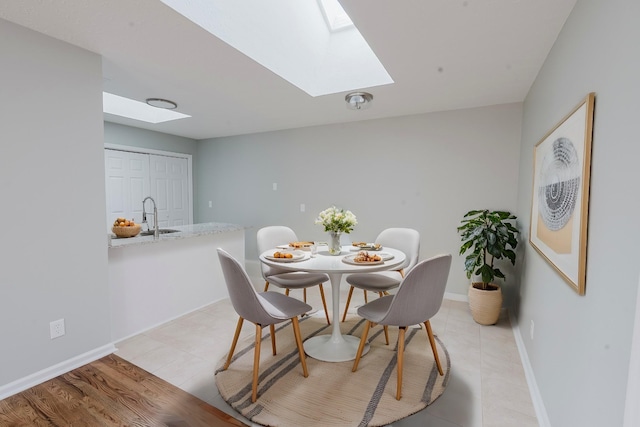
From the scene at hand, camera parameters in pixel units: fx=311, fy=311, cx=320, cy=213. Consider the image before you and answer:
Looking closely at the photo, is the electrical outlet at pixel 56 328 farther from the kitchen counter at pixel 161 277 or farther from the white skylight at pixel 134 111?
the white skylight at pixel 134 111

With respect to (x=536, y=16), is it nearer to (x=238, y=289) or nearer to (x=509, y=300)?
(x=238, y=289)

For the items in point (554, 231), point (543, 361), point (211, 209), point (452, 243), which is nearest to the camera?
point (554, 231)

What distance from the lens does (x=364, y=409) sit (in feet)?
5.78

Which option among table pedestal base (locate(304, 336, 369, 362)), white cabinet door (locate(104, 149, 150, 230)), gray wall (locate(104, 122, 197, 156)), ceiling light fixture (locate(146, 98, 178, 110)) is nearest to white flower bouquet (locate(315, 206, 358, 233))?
table pedestal base (locate(304, 336, 369, 362))

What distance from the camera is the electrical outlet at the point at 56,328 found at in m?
2.05

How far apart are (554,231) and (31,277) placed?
3.06 metres

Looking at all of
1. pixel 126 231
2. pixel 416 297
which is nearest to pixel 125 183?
pixel 126 231

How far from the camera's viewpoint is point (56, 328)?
2.07 metres

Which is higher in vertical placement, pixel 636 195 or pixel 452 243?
pixel 636 195

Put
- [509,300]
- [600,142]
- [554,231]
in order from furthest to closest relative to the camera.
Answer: [509,300] → [554,231] → [600,142]

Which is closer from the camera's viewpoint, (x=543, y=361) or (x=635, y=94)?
(x=635, y=94)

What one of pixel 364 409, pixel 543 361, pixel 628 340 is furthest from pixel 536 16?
pixel 364 409

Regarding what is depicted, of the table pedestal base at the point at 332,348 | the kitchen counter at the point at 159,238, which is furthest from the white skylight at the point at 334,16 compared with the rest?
the table pedestal base at the point at 332,348

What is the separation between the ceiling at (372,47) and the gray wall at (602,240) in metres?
0.40
